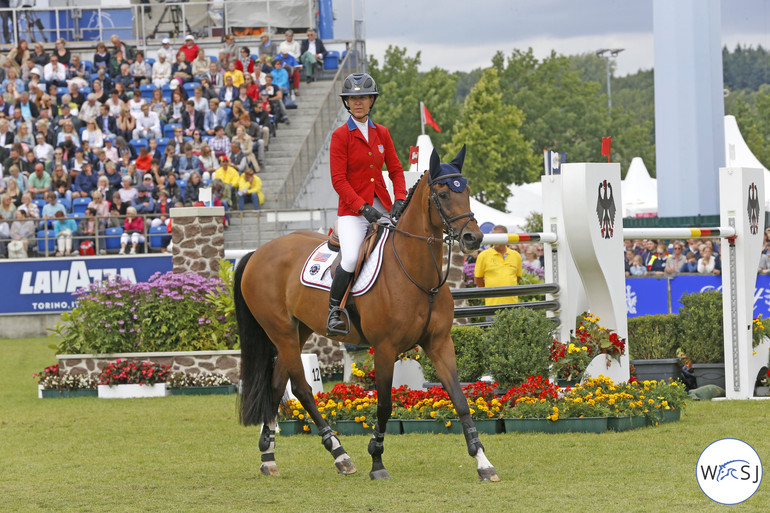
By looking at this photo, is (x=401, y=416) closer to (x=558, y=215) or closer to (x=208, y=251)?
(x=558, y=215)

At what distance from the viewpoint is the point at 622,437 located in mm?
9383

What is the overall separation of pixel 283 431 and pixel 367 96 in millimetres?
3942

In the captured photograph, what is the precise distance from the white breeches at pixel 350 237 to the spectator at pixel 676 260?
12.8 m

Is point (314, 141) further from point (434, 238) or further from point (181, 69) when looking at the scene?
point (434, 238)

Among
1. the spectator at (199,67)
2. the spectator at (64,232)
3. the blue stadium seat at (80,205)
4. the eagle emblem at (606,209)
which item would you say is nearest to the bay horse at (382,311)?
the eagle emblem at (606,209)

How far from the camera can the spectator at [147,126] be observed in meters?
28.4

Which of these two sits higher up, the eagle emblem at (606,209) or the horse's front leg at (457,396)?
the eagle emblem at (606,209)

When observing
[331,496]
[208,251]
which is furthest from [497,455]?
[208,251]

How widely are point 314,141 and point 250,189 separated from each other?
130 inches

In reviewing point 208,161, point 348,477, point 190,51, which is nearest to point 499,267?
point 348,477

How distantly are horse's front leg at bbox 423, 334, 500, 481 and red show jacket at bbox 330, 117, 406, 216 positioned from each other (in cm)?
125

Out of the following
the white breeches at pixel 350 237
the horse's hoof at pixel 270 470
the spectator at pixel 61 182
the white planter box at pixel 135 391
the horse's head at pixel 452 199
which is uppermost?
the spectator at pixel 61 182

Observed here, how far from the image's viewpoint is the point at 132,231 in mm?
24438

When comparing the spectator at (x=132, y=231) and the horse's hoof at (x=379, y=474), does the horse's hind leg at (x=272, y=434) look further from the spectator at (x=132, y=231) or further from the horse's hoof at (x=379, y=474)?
the spectator at (x=132, y=231)
